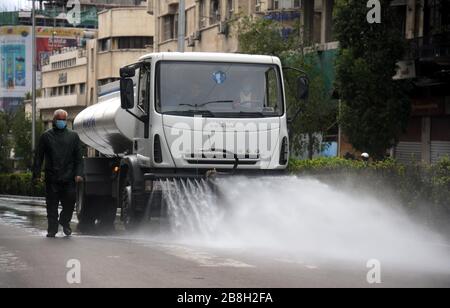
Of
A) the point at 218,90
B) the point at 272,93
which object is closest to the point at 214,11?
the point at 272,93

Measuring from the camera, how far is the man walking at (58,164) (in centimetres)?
1453

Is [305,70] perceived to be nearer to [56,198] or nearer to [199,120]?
[199,120]

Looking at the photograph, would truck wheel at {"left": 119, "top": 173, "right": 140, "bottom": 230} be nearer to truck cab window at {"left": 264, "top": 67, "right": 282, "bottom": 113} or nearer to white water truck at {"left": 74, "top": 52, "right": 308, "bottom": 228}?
white water truck at {"left": 74, "top": 52, "right": 308, "bottom": 228}

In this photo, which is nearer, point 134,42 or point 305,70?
point 305,70

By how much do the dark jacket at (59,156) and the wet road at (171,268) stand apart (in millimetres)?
1123

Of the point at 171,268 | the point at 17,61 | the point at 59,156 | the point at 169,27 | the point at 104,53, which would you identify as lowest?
the point at 171,268

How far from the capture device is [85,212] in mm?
18953

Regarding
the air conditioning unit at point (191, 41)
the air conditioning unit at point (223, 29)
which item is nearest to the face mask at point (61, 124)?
the air conditioning unit at point (223, 29)

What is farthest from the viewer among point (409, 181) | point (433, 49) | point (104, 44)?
point (104, 44)

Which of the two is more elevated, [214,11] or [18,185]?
[214,11]

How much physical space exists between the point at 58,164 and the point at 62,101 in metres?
73.2

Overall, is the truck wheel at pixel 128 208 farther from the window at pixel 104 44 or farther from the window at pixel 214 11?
the window at pixel 104 44

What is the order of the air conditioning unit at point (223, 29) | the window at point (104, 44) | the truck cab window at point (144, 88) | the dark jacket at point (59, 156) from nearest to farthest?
the dark jacket at point (59, 156), the truck cab window at point (144, 88), the air conditioning unit at point (223, 29), the window at point (104, 44)
